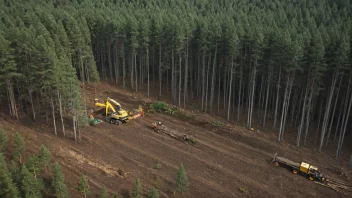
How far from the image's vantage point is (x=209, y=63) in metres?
46.9

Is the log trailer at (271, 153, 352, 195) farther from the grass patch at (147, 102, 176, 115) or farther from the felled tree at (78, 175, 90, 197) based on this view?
the felled tree at (78, 175, 90, 197)

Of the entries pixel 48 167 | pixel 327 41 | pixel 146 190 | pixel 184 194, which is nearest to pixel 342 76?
pixel 327 41

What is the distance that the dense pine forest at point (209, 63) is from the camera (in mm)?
33719

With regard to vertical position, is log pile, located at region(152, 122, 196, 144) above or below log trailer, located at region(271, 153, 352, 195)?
above

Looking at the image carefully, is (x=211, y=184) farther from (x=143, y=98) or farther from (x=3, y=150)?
(x=143, y=98)

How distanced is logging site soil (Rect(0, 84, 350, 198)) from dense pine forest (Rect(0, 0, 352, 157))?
113 inches

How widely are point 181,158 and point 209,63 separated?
1897 centimetres

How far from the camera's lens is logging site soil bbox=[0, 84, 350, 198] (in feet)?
92.0

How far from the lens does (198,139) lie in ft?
123

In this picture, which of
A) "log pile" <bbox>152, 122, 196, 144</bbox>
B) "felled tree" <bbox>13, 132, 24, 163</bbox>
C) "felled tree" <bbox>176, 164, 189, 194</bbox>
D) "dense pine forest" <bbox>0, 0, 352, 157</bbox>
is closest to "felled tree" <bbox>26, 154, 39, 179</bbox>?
"felled tree" <bbox>13, 132, 24, 163</bbox>

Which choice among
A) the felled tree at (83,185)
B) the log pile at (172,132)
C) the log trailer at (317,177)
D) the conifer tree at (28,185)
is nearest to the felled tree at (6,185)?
the conifer tree at (28,185)

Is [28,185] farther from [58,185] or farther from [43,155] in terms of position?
[43,155]

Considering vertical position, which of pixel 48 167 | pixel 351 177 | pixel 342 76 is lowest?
pixel 351 177

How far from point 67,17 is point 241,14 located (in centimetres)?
3327
